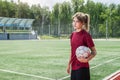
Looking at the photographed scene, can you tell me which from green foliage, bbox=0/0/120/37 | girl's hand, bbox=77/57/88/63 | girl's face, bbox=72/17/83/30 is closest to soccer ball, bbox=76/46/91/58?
girl's hand, bbox=77/57/88/63

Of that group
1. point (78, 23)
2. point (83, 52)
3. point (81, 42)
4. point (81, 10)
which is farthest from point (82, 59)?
point (81, 10)

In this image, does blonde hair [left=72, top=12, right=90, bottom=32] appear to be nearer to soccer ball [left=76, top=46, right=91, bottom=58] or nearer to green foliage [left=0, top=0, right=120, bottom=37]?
soccer ball [left=76, top=46, right=91, bottom=58]

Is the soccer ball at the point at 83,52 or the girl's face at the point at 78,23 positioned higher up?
the girl's face at the point at 78,23

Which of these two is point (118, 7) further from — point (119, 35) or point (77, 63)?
point (77, 63)

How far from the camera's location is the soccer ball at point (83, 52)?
376 cm

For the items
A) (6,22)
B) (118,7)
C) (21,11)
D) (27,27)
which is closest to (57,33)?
(27,27)

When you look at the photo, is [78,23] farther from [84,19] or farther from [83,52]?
[83,52]

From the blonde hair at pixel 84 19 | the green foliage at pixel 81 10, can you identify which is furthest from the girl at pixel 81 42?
the green foliage at pixel 81 10

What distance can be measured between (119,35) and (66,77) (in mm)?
47383

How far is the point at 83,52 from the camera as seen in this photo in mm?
3762

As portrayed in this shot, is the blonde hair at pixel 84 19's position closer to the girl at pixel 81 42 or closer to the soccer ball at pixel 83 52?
the girl at pixel 81 42

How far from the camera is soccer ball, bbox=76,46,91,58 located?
3.76 metres

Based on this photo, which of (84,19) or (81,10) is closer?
(84,19)

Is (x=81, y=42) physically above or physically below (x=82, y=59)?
above
